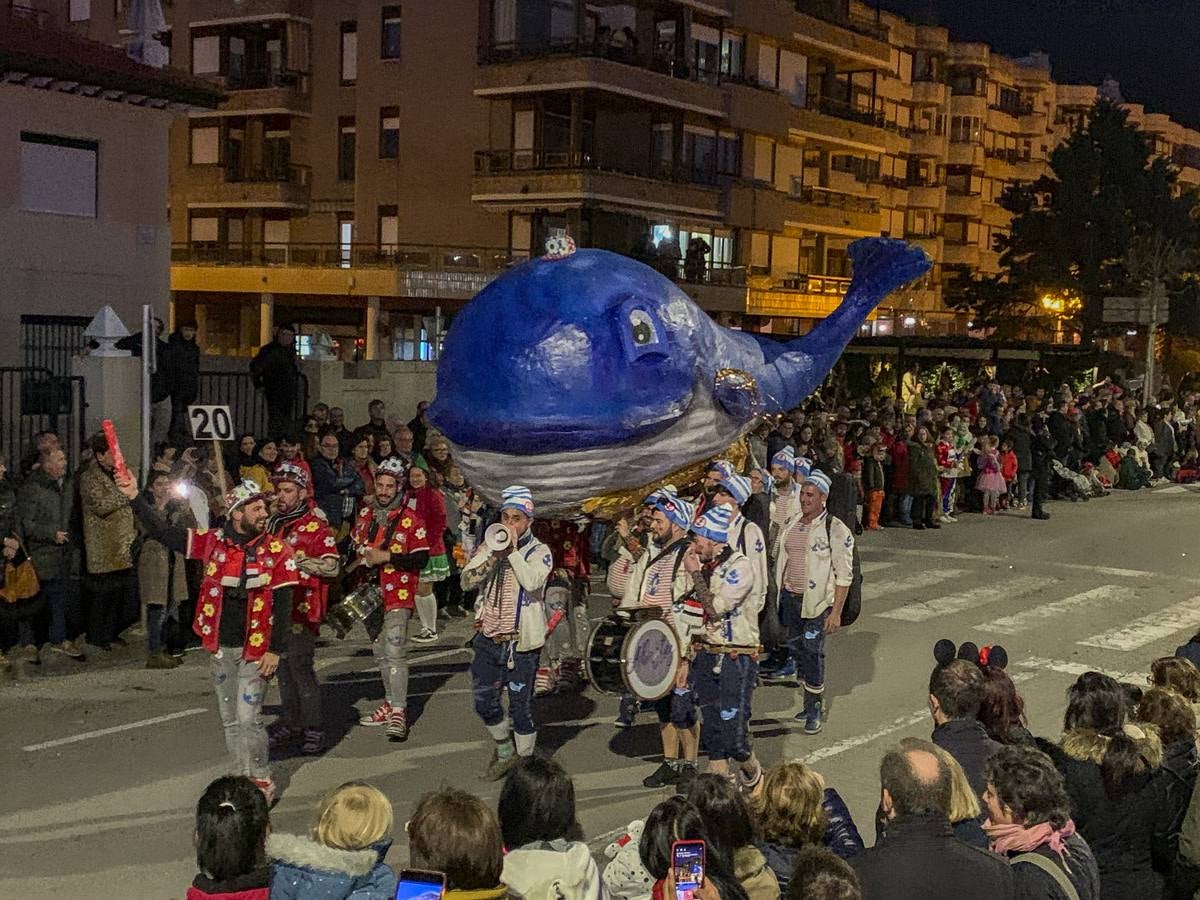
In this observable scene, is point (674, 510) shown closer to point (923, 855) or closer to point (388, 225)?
point (923, 855)

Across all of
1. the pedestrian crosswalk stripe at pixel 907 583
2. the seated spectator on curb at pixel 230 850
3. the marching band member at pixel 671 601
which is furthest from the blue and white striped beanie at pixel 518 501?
the pedestrian crosswalk stripe at pixel 907 583

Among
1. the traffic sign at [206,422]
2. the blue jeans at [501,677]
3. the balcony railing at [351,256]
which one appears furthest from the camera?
the balcony railing at [351,256]

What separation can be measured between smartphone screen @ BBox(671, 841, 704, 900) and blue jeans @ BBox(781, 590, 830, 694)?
18.6 feet

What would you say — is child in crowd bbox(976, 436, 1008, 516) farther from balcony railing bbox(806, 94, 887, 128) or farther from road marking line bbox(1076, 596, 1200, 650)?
balcony railing bbox(806, 94, 887, 128)

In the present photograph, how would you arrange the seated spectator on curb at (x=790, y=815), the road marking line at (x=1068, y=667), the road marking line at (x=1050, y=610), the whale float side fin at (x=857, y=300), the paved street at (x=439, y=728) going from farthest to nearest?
the road marking line at (x=1050, y=610) → the whale float side fin at (x=857, y=300) → the road marking line at (x=1068, y=667) → the paved street at (x=439, y=728) → the seated spectator on curb at (x=790, y=815)

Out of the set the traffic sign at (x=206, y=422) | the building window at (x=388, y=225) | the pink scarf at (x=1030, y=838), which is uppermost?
the building window at (x=388, y=225)

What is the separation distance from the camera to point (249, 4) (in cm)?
3797

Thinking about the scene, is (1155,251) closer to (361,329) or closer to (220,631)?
(361,329)

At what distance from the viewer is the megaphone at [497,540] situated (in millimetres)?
8203

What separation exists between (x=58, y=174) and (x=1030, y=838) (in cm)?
1744

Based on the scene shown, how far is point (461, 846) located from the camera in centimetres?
405

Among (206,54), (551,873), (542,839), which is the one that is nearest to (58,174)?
(542,839)

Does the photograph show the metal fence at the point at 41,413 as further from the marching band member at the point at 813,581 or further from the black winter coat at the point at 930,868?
the black winter coat at the point at 930,868

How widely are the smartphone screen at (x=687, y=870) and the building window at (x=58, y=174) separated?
16.9 meters
